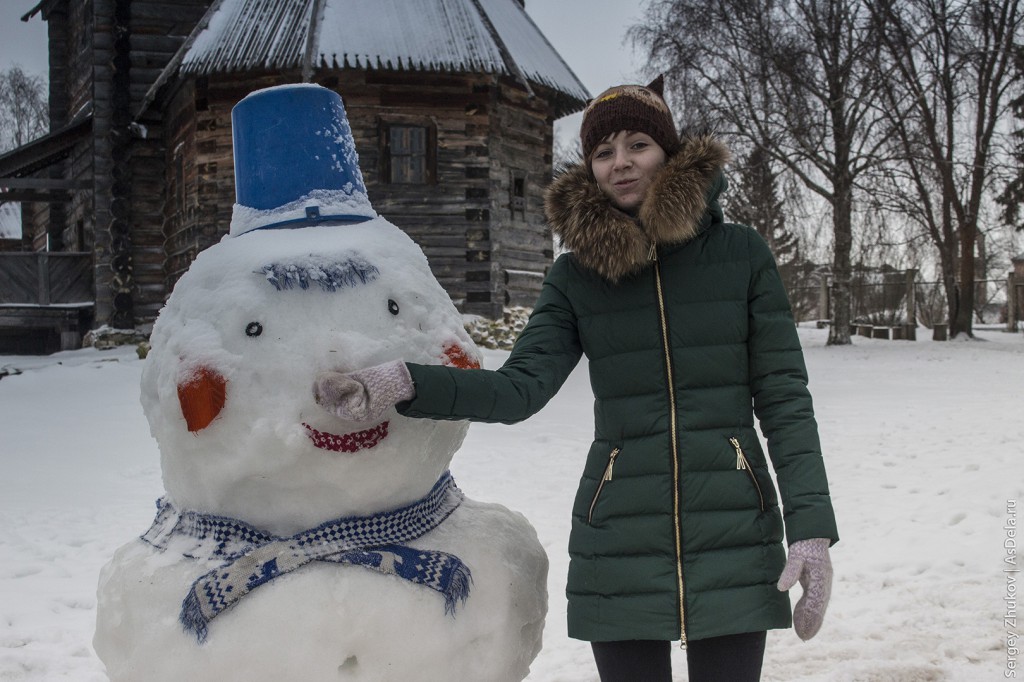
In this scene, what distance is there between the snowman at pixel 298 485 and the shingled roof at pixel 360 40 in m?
9.01

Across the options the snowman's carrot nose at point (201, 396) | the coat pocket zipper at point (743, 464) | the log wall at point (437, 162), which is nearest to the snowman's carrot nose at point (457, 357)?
the snowman's carrot nose at point (201, 396)

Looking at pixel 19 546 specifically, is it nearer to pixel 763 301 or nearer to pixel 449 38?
pixel 763 301

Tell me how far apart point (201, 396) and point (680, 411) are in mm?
1032

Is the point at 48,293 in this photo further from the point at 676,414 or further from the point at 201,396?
the point at 676,414

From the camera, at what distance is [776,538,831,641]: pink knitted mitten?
190 centimetres

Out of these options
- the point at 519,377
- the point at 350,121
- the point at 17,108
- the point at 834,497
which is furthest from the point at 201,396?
the point at 17,108

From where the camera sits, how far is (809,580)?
1.93 metres

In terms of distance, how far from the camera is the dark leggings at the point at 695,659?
79.6 inches

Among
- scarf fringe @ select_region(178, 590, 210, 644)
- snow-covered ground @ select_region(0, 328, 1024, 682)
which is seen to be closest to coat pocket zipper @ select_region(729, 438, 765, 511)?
scarf fringe @ select_region(178, 590, 210, 644)

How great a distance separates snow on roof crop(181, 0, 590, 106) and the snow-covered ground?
12.0ft

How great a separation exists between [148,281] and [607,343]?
43.1ft

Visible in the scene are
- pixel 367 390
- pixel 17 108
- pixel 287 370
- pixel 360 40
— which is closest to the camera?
pixel 367 390

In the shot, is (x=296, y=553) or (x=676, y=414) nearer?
(x=296, y=553)

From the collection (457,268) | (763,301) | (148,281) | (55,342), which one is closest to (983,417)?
(457,268)
